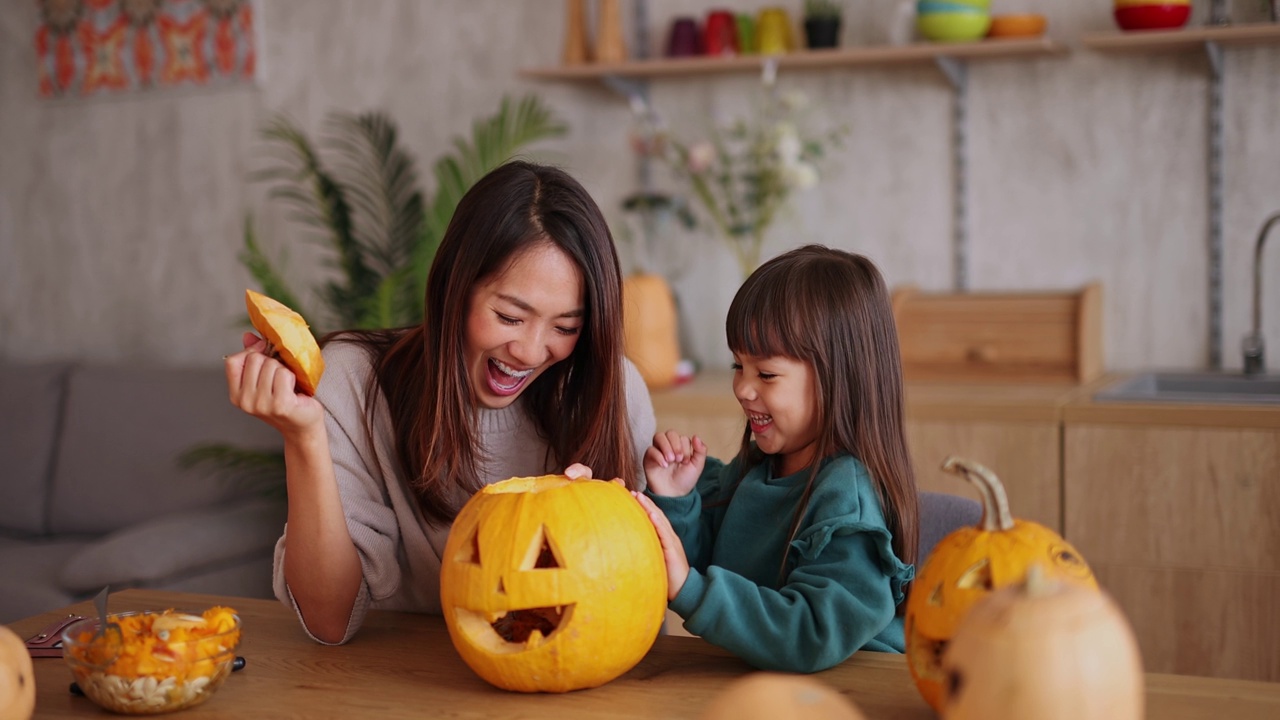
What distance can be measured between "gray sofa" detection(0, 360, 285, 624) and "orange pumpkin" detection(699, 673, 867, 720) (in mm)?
2357

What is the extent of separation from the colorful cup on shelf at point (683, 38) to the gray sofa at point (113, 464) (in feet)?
5.01

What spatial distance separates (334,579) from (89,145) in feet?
11.1

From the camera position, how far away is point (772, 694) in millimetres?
778

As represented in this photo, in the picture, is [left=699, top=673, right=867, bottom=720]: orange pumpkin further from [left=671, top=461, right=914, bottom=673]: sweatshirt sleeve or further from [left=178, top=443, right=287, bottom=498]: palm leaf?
[left=178, top=443, right=287, bottom=498]: palm leaf

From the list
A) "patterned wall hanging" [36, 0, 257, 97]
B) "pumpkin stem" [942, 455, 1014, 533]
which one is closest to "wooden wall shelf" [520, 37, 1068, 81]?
"patterned wall hanging" [36, 0, 257, 97]

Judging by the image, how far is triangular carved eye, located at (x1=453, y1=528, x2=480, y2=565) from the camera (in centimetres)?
107

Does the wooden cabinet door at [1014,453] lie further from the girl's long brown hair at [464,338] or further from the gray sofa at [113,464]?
the gray sofa at [113,464]

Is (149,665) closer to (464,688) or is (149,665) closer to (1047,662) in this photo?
(464,688)

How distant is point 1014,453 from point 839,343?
50.4 inches

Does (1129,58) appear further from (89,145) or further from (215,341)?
(89,145)

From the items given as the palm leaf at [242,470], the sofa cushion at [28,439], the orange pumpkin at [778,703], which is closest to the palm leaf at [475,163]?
the palm leaf at [242,470]

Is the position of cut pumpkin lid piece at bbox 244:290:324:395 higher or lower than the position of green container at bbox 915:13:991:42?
lower

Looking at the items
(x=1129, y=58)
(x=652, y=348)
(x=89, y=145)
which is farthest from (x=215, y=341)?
(x=1129, y=58)

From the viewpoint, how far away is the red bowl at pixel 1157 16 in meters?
2.69
